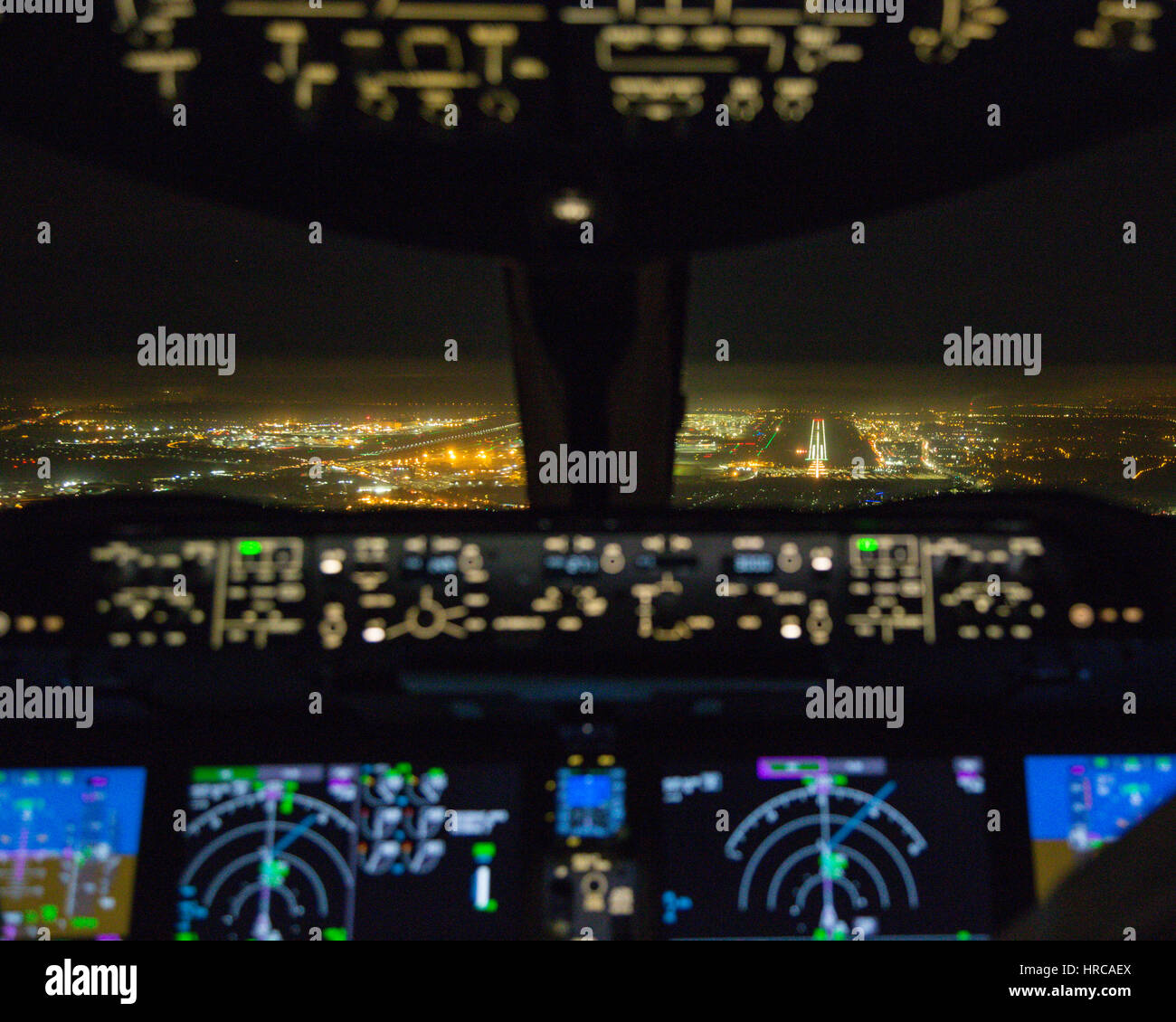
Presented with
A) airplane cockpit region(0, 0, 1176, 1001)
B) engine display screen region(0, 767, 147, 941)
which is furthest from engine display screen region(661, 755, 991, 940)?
engine display screen region(0, 767, 147, 941)

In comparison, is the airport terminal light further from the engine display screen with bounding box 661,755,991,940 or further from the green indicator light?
the green indicator light

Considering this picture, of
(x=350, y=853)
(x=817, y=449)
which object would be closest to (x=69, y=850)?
(x=350, y=853)

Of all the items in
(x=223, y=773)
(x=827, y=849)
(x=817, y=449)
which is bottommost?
(x=827, y=849)

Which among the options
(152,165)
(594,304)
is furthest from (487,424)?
(152,165)

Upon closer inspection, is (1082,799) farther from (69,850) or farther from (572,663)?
(69,850)

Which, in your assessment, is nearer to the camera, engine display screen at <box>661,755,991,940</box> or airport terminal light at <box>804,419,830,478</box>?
engine display screen at <box>661,755,991,940</box>
